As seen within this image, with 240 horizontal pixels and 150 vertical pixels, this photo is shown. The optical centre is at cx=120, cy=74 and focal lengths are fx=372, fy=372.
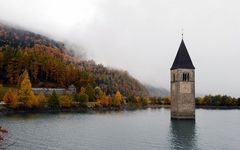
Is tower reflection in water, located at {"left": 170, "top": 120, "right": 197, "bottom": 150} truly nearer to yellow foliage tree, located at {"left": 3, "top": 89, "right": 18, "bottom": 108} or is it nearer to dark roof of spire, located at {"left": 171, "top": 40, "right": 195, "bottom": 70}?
dark roof of spire, located at {"left": 171, "top": 40, "right": 195, "bottom": 70}

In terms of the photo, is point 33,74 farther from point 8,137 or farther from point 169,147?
point 169,147

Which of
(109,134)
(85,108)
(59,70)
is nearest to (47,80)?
(59,70)

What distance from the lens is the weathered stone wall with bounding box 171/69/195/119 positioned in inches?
2864

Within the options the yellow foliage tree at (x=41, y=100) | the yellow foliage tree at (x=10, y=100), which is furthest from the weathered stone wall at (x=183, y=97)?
the yellow foliage tree at (x=10, y=100)

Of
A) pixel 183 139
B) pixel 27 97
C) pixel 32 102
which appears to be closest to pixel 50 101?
pixel 32 102

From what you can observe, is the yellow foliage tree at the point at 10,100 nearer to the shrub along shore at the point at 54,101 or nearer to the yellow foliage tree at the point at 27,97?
the shrub along shore at the point at 54,101

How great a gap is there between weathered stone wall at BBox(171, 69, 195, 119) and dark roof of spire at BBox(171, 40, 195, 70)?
0.84 meters

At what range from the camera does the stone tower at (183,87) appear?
72.9 meters

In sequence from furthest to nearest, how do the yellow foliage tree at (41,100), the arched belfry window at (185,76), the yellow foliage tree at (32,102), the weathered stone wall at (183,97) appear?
the yellow foliage tree at (41,100) → the yellow foliage tree at (32,102) → the arched belfry window at (185,76) → the weathered stone wall at (183,97)

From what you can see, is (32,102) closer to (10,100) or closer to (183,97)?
(10,100)

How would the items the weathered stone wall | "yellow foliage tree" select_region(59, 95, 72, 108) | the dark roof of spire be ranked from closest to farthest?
the weathered stone wall, the dark roof of spire, "yellow foliage tree" select_region(59, 95, 72, 108)

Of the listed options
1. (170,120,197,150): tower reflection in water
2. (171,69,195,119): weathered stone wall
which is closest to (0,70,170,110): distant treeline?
(171,69,195,119): weathered stone wall

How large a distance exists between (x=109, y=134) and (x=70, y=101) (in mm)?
54377

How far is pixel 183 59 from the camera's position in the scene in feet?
245
